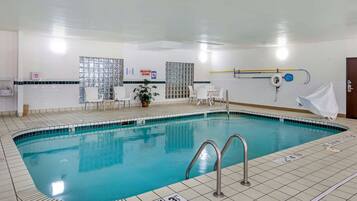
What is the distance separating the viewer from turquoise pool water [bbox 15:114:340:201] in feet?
11.7

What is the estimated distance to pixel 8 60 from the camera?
7.17m

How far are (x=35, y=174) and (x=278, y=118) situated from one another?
22.3 feet

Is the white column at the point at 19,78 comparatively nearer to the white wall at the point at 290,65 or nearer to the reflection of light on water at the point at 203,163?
the reflection of light on water at the point at 203,163

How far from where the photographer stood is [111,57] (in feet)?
30.0

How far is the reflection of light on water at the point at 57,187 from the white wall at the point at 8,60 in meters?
4.94

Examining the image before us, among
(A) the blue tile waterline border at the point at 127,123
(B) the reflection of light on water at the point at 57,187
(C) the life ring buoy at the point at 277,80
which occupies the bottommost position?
(B) the reflection of light on water at the point at 57,187

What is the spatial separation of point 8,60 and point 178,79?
6.17m

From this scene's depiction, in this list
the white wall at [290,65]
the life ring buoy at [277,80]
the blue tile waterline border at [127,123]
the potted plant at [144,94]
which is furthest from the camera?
the potted plant at [144,94]

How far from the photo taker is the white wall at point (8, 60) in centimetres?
706

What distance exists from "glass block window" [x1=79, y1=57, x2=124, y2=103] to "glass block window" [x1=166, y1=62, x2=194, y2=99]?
2160 millimetres

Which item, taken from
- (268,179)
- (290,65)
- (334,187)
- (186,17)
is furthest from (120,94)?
(334,187)

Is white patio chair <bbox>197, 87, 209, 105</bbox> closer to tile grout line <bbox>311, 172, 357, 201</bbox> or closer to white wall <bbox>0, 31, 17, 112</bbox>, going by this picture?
white wall <bbox>0, 31, 17, 112</bbox>

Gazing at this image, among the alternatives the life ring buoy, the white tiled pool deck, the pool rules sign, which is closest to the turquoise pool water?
the white tiled pool deck

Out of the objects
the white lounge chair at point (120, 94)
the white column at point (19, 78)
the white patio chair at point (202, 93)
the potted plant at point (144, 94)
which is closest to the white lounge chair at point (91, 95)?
the white lounge chair at point (120, 94)
